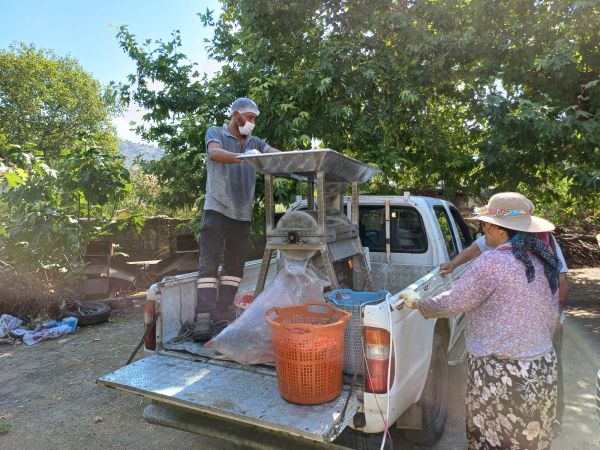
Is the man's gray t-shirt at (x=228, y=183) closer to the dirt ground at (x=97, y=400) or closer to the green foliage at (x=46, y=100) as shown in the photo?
the dirt ground at (x=97, y=400)

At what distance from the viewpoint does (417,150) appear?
28.2 feet

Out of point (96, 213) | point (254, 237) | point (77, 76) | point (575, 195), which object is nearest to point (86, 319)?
point (96, 213)

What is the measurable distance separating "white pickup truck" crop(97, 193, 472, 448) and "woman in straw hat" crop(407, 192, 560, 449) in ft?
1.25

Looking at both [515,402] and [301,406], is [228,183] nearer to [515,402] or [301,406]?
[301,406]

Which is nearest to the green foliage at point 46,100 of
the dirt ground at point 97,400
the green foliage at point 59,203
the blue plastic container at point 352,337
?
the green foliage at point 59,203

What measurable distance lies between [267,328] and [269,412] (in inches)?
26.4

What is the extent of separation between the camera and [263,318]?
9.62 feet

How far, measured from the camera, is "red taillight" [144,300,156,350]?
10.1 ft

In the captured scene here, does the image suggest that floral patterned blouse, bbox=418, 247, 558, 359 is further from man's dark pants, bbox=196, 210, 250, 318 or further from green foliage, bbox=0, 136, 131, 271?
green foliage, bbox=0, 136, 131, 271

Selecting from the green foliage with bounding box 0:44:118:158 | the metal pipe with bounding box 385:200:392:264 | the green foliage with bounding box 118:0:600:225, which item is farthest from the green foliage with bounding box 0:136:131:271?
the green foliage with bounding box 0:44:118:158

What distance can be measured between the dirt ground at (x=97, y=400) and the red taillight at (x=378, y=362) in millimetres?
1184

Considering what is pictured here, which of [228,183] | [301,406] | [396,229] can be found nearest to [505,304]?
[301,406]

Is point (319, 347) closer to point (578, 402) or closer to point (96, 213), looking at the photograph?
point (578, 402)

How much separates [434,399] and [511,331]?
1.32 metres
